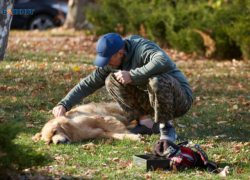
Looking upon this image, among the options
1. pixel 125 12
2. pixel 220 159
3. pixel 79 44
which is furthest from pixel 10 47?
pixel 220 159

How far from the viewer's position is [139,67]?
505 cm

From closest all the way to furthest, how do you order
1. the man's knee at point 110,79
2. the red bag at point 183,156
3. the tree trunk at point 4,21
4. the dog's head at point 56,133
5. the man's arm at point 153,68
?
the red bag at point 183,156, the man's arm at point 153,68, the dog's head at point 56,133, the man's knee at point 110,79, the tree trunk at point 4,21

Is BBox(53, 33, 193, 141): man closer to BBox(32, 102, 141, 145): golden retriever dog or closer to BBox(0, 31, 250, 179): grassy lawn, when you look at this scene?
BBox(32, 102, 141, 145): golden retriever dog

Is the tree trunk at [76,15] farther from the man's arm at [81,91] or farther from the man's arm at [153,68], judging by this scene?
the man's arm at [153,68]

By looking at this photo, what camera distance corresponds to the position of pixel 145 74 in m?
4.71

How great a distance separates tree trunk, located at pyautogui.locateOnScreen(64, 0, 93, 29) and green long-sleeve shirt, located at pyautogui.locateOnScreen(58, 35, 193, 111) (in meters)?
13.2

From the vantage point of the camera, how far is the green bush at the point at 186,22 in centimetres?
1219

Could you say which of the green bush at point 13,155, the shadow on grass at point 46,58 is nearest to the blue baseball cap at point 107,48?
the green bush at point 13,155

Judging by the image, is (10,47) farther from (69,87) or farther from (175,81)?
(175,81)

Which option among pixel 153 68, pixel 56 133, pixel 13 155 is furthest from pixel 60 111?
pixel 13 155

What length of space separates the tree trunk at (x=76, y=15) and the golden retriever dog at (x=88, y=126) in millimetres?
12813

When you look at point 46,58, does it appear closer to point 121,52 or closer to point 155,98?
point 121,52

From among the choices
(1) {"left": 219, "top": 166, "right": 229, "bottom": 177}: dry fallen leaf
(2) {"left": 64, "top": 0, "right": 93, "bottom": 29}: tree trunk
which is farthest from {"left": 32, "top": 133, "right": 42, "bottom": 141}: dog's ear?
(2) {"left": 64, "top": 0, "right": 93, "bottom": 29}: tree trunk

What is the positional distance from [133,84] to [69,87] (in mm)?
2990
